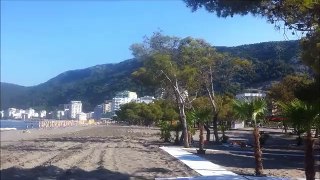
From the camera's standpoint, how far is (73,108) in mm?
187000

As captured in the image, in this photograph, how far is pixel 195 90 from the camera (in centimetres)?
3266

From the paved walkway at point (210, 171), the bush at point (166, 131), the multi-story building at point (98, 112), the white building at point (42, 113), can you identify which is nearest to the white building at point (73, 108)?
the multi-story building at point (98, 112)

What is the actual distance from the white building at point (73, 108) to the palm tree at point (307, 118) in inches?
7085

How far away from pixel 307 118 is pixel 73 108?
18174 centimetres

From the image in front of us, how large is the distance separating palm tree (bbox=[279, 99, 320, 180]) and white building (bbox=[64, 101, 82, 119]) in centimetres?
17996

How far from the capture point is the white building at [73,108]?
612 feet

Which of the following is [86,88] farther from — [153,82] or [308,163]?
[308,163]

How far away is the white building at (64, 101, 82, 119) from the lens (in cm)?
18655

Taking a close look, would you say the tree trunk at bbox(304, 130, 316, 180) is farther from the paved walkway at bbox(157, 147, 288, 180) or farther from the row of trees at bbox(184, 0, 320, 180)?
the paved walkway at bbox(157, 147, 288, 180)

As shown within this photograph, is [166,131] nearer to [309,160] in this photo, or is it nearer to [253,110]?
[253,110]

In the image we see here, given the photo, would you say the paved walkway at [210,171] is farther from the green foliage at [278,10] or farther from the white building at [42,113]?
the white building at [42,113]

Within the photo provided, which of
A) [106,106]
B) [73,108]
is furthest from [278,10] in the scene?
[73,108]

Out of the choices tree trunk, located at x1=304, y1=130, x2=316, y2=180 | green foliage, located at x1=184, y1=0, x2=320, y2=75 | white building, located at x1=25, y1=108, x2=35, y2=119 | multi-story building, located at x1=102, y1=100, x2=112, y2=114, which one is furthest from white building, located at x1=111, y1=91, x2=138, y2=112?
tree trunk, located at x1=304, y1=130, x2=316, y2=180

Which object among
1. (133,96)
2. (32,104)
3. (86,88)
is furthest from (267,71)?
(32,104)
